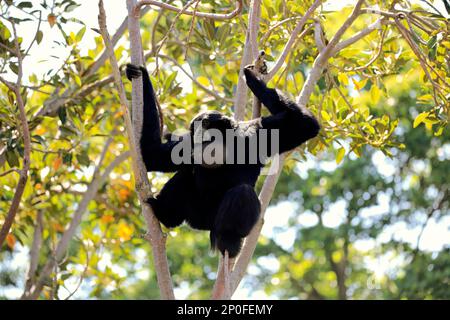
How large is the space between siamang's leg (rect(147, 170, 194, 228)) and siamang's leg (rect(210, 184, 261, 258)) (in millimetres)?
658

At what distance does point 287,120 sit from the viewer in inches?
245

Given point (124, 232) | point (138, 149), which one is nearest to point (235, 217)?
point (138, 149)

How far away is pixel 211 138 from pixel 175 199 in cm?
69

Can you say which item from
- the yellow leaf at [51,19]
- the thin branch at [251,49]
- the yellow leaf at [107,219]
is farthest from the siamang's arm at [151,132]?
the yellow leaf at [107,219]

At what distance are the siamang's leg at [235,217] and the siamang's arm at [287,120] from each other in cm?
67

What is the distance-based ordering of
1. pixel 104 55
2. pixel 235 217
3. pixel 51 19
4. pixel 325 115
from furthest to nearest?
1. pixel 104 55
2. pixel 51 19
3. pixel 325 115
4. pixel 235 217

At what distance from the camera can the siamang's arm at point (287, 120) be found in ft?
20.4

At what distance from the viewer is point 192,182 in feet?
21.4

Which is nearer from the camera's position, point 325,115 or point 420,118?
point 420,118

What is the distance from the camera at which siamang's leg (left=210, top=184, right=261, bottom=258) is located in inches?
228

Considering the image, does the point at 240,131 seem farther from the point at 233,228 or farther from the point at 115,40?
the point at 115,40

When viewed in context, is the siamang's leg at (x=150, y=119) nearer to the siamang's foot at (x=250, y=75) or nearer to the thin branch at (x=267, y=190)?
the siamang's foot at (x=250, y=75)

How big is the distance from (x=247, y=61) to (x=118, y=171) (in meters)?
4.92

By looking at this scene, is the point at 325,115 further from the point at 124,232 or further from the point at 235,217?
the point at 124,232
